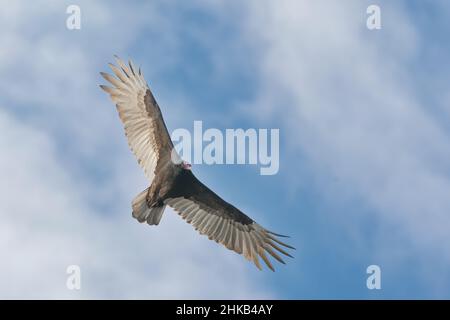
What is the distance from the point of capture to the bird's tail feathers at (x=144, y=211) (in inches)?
696

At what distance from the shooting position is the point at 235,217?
18.8 meters

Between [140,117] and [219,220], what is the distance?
2647mm

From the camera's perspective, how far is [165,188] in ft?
58.8

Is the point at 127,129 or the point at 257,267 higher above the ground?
the point at 127,129

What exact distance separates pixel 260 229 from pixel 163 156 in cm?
249

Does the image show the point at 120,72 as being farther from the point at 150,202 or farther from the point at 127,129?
the point at 150,202

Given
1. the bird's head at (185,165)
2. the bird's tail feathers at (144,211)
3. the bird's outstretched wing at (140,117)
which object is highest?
the bird's outstretched wing at (140,117)

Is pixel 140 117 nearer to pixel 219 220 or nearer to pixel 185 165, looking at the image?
pixel 185 165

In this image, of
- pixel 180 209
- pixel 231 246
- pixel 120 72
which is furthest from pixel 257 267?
pixel 120 72

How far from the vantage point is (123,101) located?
60.4ft

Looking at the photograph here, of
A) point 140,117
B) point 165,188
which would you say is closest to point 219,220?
point 165,188
